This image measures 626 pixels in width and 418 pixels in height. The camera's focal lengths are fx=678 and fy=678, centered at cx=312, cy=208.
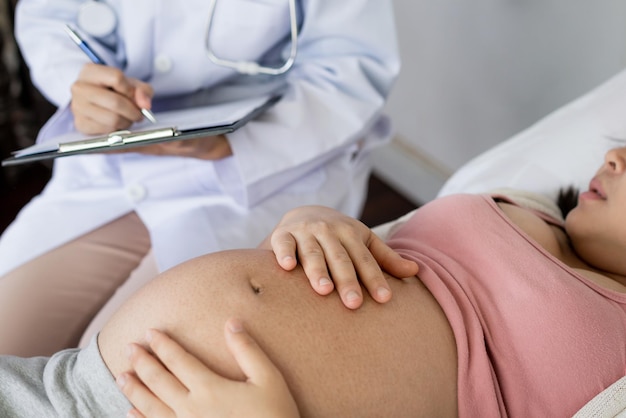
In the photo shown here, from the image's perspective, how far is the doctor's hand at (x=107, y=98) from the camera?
986 mm

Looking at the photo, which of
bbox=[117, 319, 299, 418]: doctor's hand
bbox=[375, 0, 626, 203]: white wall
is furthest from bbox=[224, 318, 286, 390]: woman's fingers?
bbox=[375, 0, 626, 203]: white wall

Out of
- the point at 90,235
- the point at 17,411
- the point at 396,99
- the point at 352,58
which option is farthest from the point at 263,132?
the point at 396,99

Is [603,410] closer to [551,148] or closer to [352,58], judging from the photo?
[551,148]

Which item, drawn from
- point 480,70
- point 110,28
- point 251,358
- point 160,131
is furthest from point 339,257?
point 480,70

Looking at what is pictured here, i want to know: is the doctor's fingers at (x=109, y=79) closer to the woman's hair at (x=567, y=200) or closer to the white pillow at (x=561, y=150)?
the white pillow at (x=561, y=150)

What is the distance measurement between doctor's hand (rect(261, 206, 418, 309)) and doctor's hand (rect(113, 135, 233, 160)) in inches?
11.1

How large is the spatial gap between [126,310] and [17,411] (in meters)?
0.15

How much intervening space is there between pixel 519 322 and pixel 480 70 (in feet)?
3.36

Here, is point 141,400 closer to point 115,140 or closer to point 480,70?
point 115,140

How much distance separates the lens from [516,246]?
0.85 meters

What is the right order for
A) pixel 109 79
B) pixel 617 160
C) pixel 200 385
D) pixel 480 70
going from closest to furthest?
pixel 200 385 → pixel 617 160 → pixel 109 79 → pixel 480 70

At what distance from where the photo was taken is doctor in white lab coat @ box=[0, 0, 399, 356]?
1.06m

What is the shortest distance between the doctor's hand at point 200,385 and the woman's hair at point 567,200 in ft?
1.93

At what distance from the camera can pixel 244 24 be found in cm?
112
